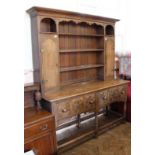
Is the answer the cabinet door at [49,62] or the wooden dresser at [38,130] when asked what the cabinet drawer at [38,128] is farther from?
the cabinet door at [49,62]

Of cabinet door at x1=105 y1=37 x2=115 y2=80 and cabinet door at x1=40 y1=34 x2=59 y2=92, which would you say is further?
cabinet door at x1=105 y1=37 x2=115 y2=80

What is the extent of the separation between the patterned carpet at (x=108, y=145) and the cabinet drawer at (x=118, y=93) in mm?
549

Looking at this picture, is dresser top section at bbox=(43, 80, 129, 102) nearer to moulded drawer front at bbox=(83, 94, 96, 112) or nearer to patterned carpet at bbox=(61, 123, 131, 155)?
moulded drawer front at bbox=(83, 94, 96, 112)

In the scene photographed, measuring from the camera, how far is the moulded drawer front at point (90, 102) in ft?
8.14

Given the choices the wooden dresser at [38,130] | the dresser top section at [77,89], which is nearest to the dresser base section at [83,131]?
→ the wooden dresser at [38,130]

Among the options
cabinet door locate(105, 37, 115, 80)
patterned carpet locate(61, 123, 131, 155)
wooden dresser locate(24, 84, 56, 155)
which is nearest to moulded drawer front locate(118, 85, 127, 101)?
cabinet door locate(105, 37, 115, 80)

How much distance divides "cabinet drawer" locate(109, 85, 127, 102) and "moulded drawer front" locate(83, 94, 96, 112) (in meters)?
0.39

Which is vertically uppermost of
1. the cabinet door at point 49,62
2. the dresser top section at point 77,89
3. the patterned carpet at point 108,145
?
the cabinet door at point 49,62

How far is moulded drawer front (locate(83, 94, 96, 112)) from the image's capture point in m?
2.48

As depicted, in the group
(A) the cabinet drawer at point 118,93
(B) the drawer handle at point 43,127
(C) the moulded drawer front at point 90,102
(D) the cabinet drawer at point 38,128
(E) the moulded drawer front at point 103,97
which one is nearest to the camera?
(D) the cabinet drawer at point 38,128

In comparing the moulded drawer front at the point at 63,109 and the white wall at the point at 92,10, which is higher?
the white wall at the point at 92,10

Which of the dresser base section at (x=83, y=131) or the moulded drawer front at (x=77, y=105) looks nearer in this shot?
the moulded drawer front at (x=77, y=105)
